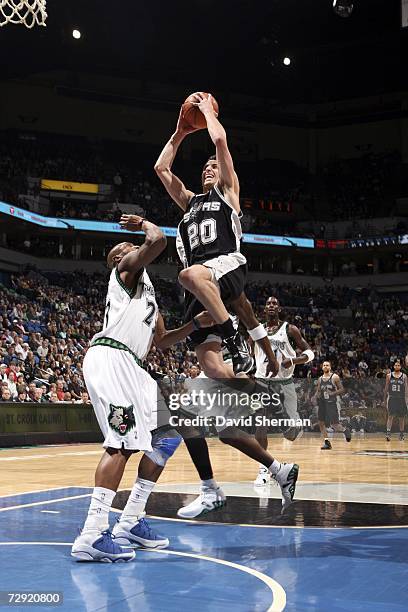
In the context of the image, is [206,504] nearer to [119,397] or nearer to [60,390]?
[119,397]

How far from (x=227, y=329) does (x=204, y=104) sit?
1.67m

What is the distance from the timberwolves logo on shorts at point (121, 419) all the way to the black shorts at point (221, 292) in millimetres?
1075

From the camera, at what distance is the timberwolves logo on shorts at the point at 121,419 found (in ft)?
14.8

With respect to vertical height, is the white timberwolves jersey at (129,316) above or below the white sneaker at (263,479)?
above

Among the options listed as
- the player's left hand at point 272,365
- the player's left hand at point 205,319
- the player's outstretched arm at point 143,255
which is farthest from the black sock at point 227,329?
the player's outstretched arm at point 143,255

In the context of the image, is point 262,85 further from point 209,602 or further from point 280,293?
point 209,602

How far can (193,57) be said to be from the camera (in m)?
30.7

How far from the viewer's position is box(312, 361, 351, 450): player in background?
14141 mm

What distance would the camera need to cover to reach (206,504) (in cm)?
550

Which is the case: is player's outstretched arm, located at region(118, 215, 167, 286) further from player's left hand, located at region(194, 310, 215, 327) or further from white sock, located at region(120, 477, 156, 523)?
white sock, located at region(120, 477, 156, 523)

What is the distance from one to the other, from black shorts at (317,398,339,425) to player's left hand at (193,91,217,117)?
9639 mm

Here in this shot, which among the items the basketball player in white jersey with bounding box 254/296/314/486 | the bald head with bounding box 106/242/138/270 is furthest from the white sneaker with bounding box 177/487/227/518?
the basketball player in white jersey with bounding box 254/296/314/486

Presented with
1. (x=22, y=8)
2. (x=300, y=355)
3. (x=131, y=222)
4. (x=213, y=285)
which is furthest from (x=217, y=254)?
(x=22, y=8)

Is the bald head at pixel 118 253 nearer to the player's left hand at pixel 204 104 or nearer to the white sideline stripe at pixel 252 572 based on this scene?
the player's left hand at pixel 204 104
